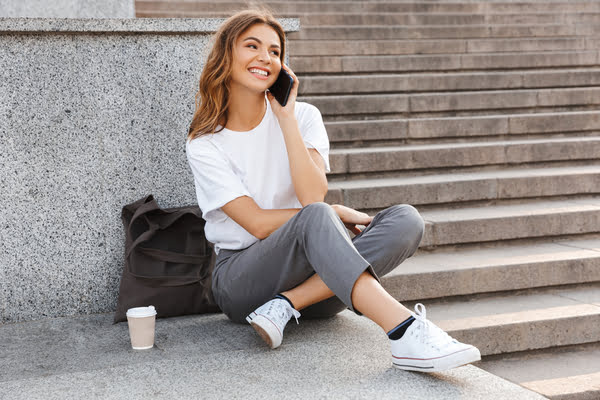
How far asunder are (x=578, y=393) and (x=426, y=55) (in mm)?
4336

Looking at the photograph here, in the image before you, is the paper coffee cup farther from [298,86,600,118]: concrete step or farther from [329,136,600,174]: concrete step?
[298,86,600,118]: concrete step

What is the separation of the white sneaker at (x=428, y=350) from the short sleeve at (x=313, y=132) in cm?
103

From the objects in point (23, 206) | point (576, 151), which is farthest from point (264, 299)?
point (576, 151)

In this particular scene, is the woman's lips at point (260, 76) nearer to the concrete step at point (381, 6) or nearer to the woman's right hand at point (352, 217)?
the woman's right hand at point (352, 217)

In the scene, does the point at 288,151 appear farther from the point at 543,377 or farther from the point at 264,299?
the point at 543,377

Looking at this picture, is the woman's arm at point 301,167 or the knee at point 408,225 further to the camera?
the woman's arm at point 301,167

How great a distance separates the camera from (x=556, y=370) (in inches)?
146

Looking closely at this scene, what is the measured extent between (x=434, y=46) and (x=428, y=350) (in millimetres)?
5353

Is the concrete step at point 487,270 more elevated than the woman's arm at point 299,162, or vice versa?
the woman's arm at point 299,162

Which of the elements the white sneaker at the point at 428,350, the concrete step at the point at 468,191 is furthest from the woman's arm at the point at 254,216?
the concrete step at the point at 468,191

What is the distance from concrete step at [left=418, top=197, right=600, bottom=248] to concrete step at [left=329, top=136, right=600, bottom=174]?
515 mm

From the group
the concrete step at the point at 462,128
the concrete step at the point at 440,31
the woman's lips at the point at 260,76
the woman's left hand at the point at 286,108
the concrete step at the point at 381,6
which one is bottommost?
the concrete step at the point at 462,128

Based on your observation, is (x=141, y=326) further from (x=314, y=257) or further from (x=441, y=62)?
(x=441, y=62)

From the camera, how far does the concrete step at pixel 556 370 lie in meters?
3.42
